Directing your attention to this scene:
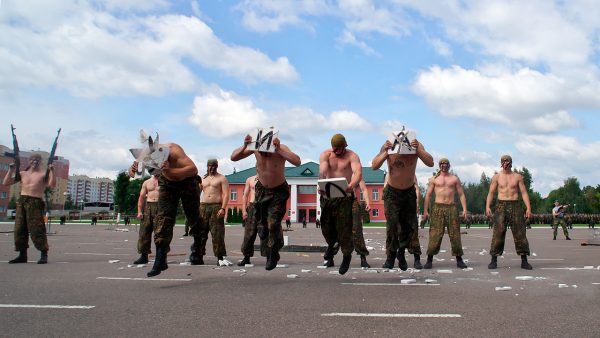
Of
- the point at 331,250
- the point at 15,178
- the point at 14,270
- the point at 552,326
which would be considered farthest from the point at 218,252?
the point at 552,326

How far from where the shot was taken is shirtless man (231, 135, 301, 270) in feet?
26.3

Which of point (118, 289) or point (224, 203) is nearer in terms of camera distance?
point (118, 289)

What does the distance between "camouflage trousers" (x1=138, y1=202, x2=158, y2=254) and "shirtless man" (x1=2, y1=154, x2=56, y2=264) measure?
1907 millimetres

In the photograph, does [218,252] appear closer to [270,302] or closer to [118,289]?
Result: [118,289]

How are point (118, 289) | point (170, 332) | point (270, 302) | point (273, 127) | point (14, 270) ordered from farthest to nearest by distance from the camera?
point (14, 270) < point (273, 127) < point (118, 289) < point (270, 302) < point (170, 332)

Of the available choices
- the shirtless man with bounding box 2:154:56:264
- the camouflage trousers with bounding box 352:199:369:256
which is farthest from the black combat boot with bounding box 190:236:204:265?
the camouflage trousers with bounding box 352:199:369:256

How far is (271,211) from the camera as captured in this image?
27.4ft

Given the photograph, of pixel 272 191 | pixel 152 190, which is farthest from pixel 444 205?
pixel 152 190

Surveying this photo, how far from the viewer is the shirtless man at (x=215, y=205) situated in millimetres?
11006

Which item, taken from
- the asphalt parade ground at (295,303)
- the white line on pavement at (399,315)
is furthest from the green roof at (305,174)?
the white line on pavement at (399,315)

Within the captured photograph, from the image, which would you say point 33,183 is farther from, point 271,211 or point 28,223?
point 271,211

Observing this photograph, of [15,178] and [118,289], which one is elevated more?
[15,178]

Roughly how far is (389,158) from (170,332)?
18.4 feet

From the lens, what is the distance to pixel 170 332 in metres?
4.57
